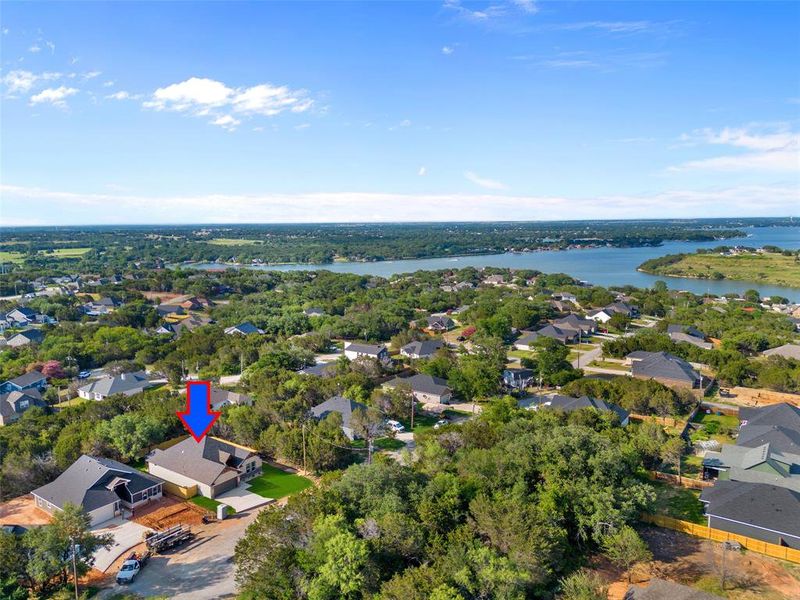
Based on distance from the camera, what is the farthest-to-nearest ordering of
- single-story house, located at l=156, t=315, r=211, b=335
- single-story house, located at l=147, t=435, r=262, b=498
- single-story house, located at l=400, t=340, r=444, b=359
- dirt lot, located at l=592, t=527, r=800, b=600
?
single-story house, located at l=156, t=315, r=211, b=335 → single-story house, located at l=400, t=340, r=444, b=359 → single-story house, located at l=147, t=435, r=262, b=498 → dirt lot, located at l=592, t=527, r=800, b=600

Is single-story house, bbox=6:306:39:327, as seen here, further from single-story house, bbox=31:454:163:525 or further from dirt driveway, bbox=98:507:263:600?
dirt driveway, bbox=98:507:263:600

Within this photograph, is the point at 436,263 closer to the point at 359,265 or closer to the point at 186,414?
the point at 359,265

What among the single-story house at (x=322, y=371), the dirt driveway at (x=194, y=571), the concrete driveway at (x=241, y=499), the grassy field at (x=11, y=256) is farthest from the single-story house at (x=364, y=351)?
the grassy field at (x=11, y=256)

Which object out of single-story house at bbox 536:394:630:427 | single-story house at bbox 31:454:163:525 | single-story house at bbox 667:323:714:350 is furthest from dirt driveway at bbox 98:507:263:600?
single-story house at bbox 667:323:714:350

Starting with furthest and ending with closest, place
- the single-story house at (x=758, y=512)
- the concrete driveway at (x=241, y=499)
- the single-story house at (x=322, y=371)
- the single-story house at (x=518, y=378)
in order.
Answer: the single-story house at (x=518, y=378), the single-story house at (x=322, y=371), the concrete driveway at (x=241, y=499), the single-story house at (x=758, y=512)

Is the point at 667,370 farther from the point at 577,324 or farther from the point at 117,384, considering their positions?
the point at 117,384

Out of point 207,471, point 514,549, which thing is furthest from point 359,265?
point 514,549

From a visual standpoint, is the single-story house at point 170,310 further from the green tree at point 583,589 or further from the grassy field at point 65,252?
the grassy field at point 65,252

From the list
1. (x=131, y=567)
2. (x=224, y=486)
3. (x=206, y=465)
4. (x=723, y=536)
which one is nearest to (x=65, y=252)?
(x=206, y=465)

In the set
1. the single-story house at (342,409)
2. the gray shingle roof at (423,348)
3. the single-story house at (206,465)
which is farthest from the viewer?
the gray shingle roof at (423,348)
